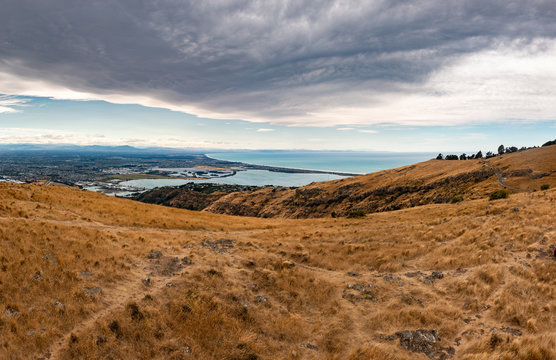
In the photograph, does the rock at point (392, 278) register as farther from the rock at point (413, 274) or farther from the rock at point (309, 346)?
the rock at point (309, 346)

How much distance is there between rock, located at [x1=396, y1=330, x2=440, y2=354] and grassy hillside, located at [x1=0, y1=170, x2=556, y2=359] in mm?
63

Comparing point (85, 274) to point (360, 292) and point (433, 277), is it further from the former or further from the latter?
point (433, 277)

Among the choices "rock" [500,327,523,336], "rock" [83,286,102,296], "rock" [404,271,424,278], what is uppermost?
"rock" [83,286,102,296]

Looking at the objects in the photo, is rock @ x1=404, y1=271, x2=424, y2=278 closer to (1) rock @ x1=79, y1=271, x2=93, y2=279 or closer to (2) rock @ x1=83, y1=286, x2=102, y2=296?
(2) rock @ x1=83, y1=286, x2=102, y2=296

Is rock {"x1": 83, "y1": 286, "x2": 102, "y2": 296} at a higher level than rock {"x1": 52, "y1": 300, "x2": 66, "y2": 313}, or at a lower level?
lower

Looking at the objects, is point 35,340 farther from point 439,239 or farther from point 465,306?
point 439,239

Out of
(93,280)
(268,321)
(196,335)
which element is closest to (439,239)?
(268,321)

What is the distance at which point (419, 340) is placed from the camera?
35.3ft

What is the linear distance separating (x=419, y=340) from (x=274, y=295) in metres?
7.43

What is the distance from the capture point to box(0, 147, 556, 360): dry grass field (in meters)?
10.1

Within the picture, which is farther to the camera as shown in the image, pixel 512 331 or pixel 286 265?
pixel 286 265

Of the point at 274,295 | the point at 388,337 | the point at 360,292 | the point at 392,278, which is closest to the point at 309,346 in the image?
the point at 388,337

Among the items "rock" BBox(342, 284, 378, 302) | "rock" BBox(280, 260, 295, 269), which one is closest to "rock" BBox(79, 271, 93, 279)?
"rock" BBox(280, 260, 295, 269)

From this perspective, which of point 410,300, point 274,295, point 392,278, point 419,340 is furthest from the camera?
point 392,278
